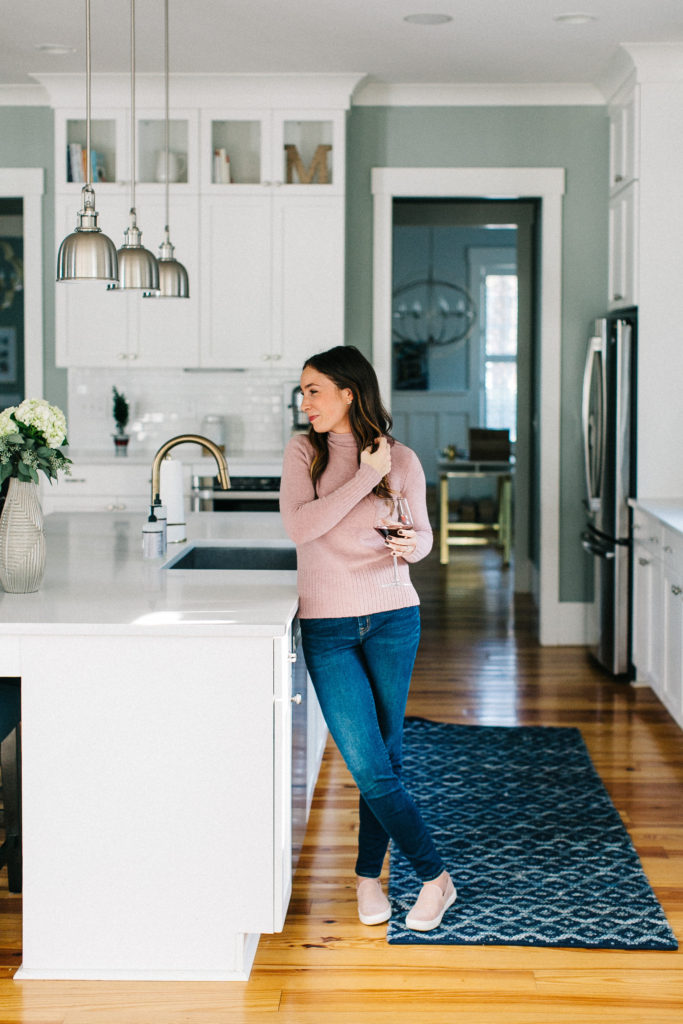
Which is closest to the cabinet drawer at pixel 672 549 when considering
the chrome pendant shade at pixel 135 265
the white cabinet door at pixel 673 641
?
the white cabinet door at pixel 673 641

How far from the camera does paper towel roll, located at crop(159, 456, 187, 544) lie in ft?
12.0

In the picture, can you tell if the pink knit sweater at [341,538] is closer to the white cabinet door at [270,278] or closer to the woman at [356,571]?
the woman at [356,571]

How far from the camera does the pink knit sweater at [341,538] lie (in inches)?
107

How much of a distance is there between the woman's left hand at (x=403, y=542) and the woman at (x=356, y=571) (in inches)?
2.2

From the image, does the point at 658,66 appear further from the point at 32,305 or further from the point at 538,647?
the point at 32,305

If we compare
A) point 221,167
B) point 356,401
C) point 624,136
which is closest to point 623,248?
point 624,136

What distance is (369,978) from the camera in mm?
2650

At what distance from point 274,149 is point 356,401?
338cm

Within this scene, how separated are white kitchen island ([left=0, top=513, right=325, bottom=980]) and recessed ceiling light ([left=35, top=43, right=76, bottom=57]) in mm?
3487

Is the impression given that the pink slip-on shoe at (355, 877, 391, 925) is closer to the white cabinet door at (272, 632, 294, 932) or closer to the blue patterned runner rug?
the blue patterned runner rug

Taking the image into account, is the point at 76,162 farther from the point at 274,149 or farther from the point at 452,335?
the point at 452,335

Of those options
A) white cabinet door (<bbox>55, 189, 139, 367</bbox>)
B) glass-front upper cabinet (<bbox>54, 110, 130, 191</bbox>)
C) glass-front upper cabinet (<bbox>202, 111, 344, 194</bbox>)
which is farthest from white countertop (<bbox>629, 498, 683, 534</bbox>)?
glass-front upper cabinet (<bbox>54, 110, 130, 191</bbox>)

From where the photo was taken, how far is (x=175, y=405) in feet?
20.7

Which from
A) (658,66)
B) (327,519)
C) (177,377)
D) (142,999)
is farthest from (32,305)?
(142,999)
